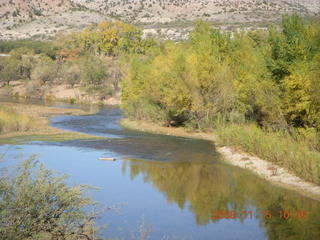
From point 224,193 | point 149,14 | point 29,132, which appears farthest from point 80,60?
point 224,193

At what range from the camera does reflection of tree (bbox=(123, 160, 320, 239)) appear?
16.9 metres

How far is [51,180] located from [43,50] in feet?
336

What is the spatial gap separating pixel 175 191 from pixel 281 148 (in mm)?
7348

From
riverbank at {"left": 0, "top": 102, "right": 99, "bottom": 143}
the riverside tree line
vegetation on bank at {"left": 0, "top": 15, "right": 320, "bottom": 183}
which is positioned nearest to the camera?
the riverside tree line

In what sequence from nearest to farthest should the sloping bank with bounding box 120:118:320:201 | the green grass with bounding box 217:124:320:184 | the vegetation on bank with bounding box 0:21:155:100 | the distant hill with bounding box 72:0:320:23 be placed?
the sloping bank with bounding box 120:118:320:201, the green grass with bounding box 217:124:320:184, the vegetation on bank with bounding box 0:21:155:100, the distant hill with bounding box 72:0:320:23

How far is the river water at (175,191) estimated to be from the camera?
16656 mm

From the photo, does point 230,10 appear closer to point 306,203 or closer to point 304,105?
point 304,105

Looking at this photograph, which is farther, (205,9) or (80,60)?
(205,9)

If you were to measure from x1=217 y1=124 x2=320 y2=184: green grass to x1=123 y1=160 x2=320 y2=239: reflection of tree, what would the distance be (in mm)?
1785

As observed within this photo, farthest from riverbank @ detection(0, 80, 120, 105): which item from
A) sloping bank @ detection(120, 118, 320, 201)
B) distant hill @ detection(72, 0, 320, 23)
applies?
distant hill @ detection(72, 0, 320, 23)

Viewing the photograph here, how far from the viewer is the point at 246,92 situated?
3869cm

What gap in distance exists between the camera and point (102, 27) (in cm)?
10725

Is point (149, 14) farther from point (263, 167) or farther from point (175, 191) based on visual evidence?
point (175, 191)

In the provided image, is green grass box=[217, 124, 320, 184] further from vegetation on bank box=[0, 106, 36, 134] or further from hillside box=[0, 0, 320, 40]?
hillside box=[0, 0, 320, 40]
